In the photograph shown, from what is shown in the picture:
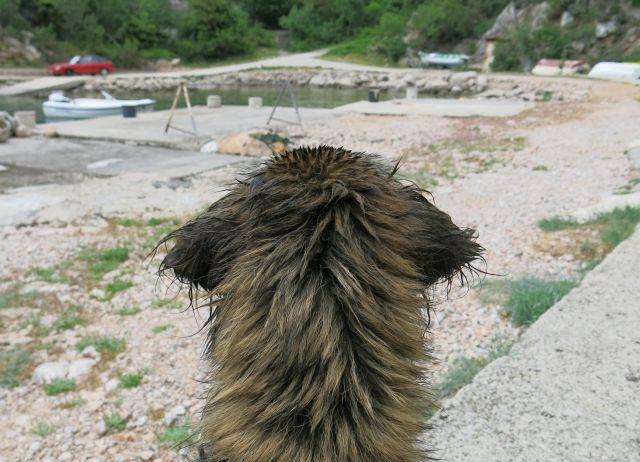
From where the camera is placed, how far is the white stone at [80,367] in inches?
178

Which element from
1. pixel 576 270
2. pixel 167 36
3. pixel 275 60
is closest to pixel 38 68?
pixel 167 36

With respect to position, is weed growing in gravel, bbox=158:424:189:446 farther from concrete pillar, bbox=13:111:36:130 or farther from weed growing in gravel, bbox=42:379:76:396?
concrete pillar, bbox=13:111:36:130

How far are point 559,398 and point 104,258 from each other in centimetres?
551

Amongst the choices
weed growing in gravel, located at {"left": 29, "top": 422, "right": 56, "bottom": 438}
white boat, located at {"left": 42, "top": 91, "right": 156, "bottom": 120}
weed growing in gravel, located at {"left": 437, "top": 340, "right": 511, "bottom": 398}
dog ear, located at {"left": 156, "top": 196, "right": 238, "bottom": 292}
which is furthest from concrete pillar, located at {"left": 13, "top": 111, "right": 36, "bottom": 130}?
dog ear, located at {"left": 156, "top": 196, "right": 238, "bottom": 292}

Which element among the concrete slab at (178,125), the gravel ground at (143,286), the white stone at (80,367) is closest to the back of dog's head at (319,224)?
the gravel ground at (143,286)

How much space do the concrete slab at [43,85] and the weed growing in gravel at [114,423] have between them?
114 ft

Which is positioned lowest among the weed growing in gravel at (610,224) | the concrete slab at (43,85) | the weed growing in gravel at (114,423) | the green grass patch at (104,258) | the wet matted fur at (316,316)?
the concrete slab at (43,85)

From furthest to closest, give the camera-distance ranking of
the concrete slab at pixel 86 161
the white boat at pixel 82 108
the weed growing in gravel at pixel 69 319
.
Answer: the white boat at pixel 82 108 < the concrete slab at pixel 86 161 < the weed growing in gravel at pixel 69 319

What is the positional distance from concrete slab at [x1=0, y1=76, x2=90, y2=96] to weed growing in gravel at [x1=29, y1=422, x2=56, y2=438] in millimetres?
34736

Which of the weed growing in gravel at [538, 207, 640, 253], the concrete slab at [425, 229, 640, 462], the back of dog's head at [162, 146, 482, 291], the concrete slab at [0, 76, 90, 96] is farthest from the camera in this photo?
the concrete slab at [0, 76, 90, 96]

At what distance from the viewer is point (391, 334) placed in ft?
4.58

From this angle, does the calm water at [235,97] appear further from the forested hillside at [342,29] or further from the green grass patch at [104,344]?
the green grass patch at [104,344]

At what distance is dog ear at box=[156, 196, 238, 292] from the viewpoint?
61.2 inches

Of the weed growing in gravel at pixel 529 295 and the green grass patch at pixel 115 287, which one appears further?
the green grass patch at pixel 115 287
